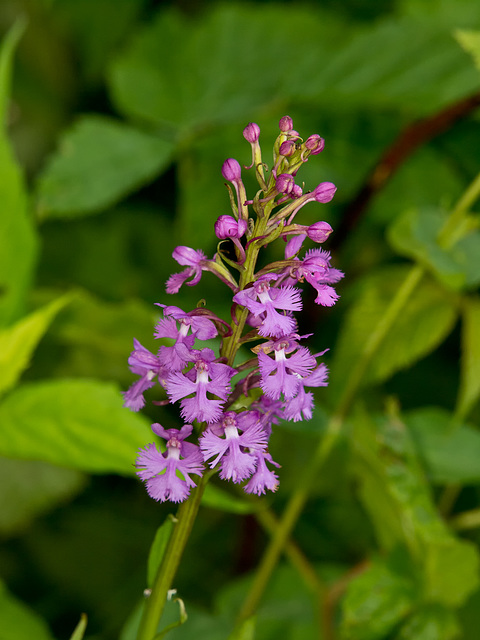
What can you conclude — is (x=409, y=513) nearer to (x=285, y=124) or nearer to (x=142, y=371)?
(x=142, y=371)

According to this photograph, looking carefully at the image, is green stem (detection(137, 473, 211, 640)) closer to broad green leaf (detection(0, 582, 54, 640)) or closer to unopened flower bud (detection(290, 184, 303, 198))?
unopened flower bud (detection(290, 184, 303, 198))

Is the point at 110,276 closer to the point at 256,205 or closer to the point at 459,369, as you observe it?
the point at 459,369

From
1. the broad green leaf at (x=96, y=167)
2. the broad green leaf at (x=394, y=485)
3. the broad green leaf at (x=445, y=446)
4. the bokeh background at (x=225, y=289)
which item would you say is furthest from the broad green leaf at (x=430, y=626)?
the broad green leaf at (x=96, y=167)

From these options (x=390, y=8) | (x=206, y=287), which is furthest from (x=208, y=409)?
(x=390, y=8)

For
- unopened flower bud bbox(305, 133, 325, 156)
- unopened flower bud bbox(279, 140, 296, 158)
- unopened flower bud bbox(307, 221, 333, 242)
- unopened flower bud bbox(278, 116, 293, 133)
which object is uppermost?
unopened flower bud bbox(278, 116, 293, 133)

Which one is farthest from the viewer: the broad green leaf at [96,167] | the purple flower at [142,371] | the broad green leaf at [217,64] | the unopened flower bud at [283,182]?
the broad green leaf at [217,64]

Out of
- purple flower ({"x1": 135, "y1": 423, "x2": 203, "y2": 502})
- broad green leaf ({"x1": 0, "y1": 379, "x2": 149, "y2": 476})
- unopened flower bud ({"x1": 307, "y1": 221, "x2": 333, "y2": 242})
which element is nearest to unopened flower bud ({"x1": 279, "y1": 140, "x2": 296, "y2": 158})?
unopened flower bud ({"x1": 307, "y1": 221, "x2": 333, "y2": 242})

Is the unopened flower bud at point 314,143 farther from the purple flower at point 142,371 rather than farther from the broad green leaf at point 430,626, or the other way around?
the broad green leaf at point 430,626
